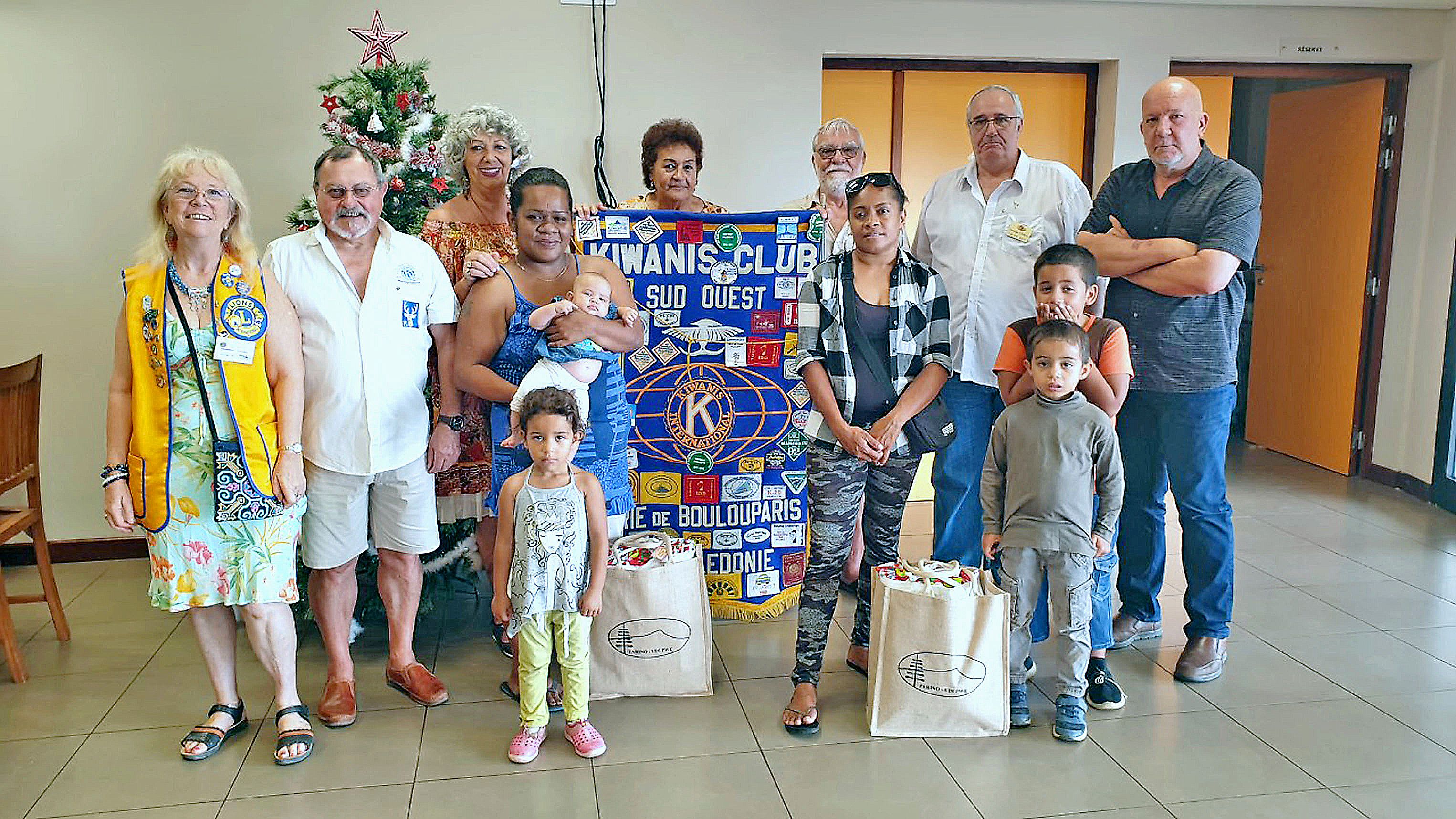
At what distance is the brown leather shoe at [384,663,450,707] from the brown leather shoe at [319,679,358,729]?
16 centimetres

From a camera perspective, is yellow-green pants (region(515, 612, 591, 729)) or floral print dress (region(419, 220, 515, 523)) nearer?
yellow-green pants (region(515, 612, 591, 729))

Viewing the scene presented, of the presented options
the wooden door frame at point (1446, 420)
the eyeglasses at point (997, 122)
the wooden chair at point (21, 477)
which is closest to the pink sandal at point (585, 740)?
the wooden chair at point (21, 477)

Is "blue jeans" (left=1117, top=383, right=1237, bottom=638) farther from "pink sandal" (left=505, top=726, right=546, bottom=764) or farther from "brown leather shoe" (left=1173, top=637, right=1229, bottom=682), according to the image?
"pink sandal" (left=505, top=726, right=546, bottom=764)

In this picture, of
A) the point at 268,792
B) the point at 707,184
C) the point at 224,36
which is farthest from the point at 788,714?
the point at 224,36

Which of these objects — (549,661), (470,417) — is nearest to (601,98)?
(470,417)

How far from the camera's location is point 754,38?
4.83 meters

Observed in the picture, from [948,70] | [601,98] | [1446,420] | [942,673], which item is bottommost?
[942,673]

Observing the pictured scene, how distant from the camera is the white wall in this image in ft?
14.4

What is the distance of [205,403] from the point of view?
104 inches

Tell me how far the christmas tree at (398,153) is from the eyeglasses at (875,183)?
1.50m

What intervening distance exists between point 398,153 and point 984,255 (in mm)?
2010

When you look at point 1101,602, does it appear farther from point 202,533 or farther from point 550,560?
point 202,533

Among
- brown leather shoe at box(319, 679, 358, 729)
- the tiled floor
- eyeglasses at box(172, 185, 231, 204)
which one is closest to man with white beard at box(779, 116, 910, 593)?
the tiled floor

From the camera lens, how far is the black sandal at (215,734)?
2859mm
